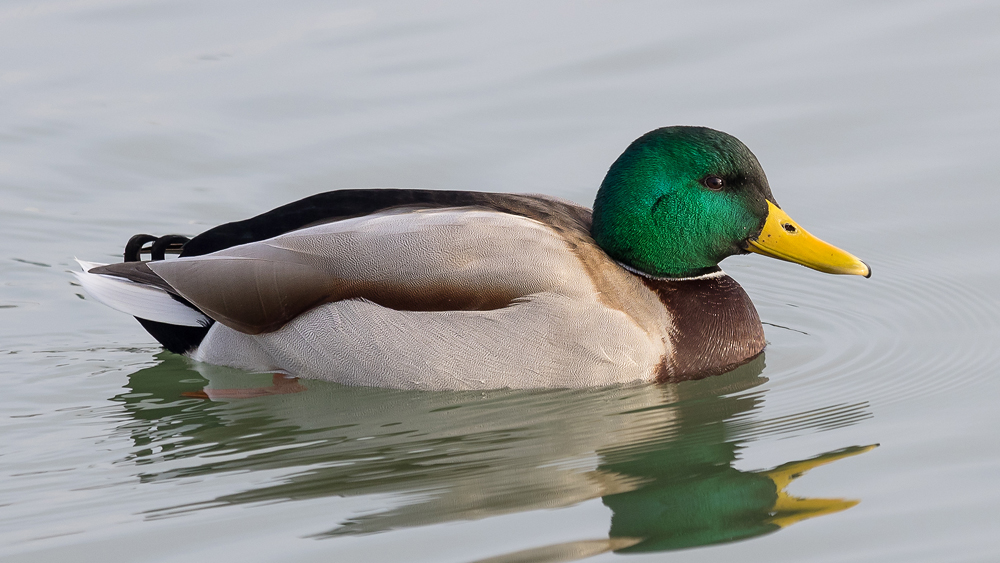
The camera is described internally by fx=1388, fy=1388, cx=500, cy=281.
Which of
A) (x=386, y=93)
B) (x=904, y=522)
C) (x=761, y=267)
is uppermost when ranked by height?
(x=386, y=93)

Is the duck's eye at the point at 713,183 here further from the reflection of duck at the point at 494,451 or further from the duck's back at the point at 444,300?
the reflection of duck at the point at 494,451

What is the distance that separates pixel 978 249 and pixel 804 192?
138cm

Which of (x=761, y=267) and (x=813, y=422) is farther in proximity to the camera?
(x=761, y=267)

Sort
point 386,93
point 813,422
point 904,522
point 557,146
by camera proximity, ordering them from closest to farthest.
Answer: point 904,522 → point 813,422 → point 557,146 → point 386,93

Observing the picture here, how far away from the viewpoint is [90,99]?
451 inches

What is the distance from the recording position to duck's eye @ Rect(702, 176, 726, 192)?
7.25m

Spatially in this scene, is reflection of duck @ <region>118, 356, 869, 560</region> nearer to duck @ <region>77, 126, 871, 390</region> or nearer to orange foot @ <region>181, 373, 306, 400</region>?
orange foot @ <region>181, 373, 306, 400</region>

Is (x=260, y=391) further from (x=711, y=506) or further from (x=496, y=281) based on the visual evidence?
(x=711, y=506)

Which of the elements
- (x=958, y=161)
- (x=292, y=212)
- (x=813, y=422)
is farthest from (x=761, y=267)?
(x=292, y=212)

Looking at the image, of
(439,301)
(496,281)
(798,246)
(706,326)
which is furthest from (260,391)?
(798,246)

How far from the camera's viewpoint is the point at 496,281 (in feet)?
22.7

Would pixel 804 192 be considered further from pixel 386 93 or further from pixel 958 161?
pixel 386 93

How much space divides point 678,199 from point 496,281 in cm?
110

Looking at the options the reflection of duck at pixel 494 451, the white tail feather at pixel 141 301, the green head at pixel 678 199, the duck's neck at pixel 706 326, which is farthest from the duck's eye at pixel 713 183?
the white tail feather at pixel 141 301
